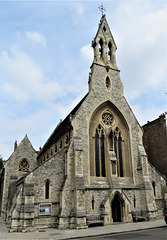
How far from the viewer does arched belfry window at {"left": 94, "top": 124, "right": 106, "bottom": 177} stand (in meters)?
19.3

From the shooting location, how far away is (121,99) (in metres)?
22.7

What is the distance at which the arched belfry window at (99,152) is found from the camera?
63.5ft

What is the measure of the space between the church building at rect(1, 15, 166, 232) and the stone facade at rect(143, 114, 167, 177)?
11.8 feet

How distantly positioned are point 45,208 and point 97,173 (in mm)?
5603

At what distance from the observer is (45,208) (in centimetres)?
1639

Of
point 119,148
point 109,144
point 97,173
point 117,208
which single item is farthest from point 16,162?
point 117,208

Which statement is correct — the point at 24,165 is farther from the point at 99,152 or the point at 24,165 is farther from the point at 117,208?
the point at 117,208

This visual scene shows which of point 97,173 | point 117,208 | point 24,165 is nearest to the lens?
point 117,208

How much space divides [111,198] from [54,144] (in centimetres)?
1098

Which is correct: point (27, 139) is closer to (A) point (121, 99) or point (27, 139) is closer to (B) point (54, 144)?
(B) point (54, 144)

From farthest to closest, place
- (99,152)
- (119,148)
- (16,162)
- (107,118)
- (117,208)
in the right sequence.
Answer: (16,162), (107,118), (119,148), (99,152), (117,208)

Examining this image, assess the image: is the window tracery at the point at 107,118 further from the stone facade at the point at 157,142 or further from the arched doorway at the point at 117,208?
the stone facade at the point at 157,142

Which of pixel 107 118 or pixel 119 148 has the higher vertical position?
pixel 107 118

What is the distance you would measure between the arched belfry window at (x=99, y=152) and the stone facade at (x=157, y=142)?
9.43 m
